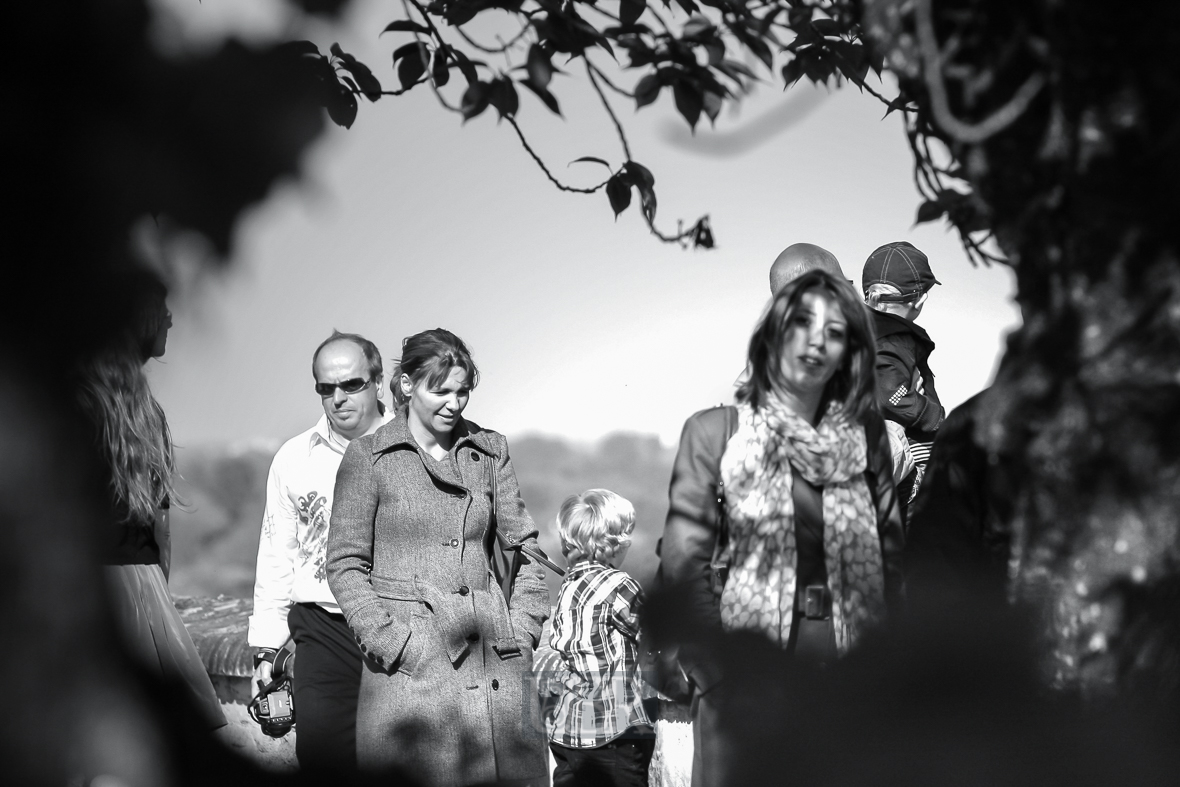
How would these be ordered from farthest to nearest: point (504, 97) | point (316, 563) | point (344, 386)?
point (344, 386), point (316, 563), point (504, 97)

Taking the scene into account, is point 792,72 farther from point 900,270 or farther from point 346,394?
point 346,394

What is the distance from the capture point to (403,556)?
12.6 feet

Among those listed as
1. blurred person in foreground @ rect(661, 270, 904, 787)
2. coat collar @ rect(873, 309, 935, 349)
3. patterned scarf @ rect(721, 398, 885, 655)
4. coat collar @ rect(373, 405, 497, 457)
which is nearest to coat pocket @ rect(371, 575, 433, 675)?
coat collar @ rect(373, 405, 497, 457)

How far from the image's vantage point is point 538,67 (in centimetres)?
318

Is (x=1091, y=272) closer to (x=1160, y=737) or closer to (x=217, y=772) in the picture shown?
(x=1160, y=737)

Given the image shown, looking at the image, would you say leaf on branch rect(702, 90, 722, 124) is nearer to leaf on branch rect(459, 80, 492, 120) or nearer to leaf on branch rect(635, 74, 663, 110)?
leaf on branch rect(635, 74, 663, 110)

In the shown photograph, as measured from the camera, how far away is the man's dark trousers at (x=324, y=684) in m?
3.93

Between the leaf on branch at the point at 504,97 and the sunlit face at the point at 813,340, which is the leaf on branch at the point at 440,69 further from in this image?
the sunlit face at the point at 813,340

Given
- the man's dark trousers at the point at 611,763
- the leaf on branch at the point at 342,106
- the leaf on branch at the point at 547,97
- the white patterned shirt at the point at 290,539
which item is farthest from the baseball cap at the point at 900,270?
the white patterned shirt at the point at 290,539

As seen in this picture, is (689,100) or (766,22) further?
(766,22)

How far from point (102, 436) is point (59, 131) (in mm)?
1240

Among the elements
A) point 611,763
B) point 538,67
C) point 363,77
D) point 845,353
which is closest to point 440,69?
point 363,77

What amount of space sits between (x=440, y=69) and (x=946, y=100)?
6.38ft

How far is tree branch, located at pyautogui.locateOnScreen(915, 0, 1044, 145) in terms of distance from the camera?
1.94 m
